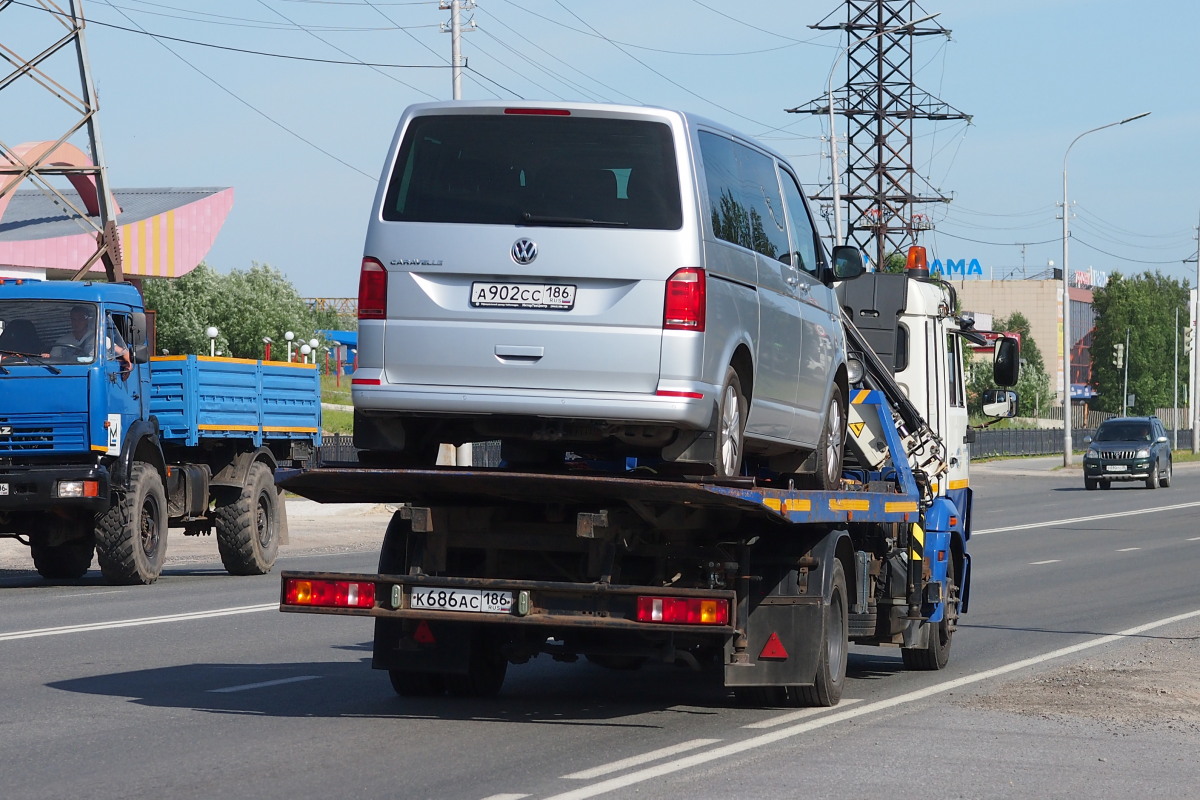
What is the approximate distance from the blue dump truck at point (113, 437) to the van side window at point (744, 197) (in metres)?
9.50

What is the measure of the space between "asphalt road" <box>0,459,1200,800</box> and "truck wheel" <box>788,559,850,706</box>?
14 cm

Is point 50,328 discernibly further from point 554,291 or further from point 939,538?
point 554,291

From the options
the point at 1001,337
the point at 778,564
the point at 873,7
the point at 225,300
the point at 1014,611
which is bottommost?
the point at 1014,611

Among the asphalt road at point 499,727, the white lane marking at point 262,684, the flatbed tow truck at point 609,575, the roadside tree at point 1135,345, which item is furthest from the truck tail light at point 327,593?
the roadside tree at point 1135,345

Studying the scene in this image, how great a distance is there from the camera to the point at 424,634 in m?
9.62

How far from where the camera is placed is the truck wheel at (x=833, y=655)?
963cm

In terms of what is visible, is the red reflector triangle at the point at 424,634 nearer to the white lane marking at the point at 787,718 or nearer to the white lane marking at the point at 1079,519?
the white lane marking at the point at 787,718

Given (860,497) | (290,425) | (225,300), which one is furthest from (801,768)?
(225,300)

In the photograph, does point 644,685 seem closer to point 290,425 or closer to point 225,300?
point 290,425

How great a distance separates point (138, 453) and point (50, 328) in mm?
1734

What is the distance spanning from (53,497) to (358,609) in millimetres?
9214

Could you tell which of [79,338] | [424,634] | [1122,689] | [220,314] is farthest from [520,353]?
[220,314]

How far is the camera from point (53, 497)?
17.1 m

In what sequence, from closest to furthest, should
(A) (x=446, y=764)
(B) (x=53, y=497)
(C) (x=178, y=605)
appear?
(A) (x=446, y=764)
(C) (x=178, y=605)
(B) (x=53, y=497)
